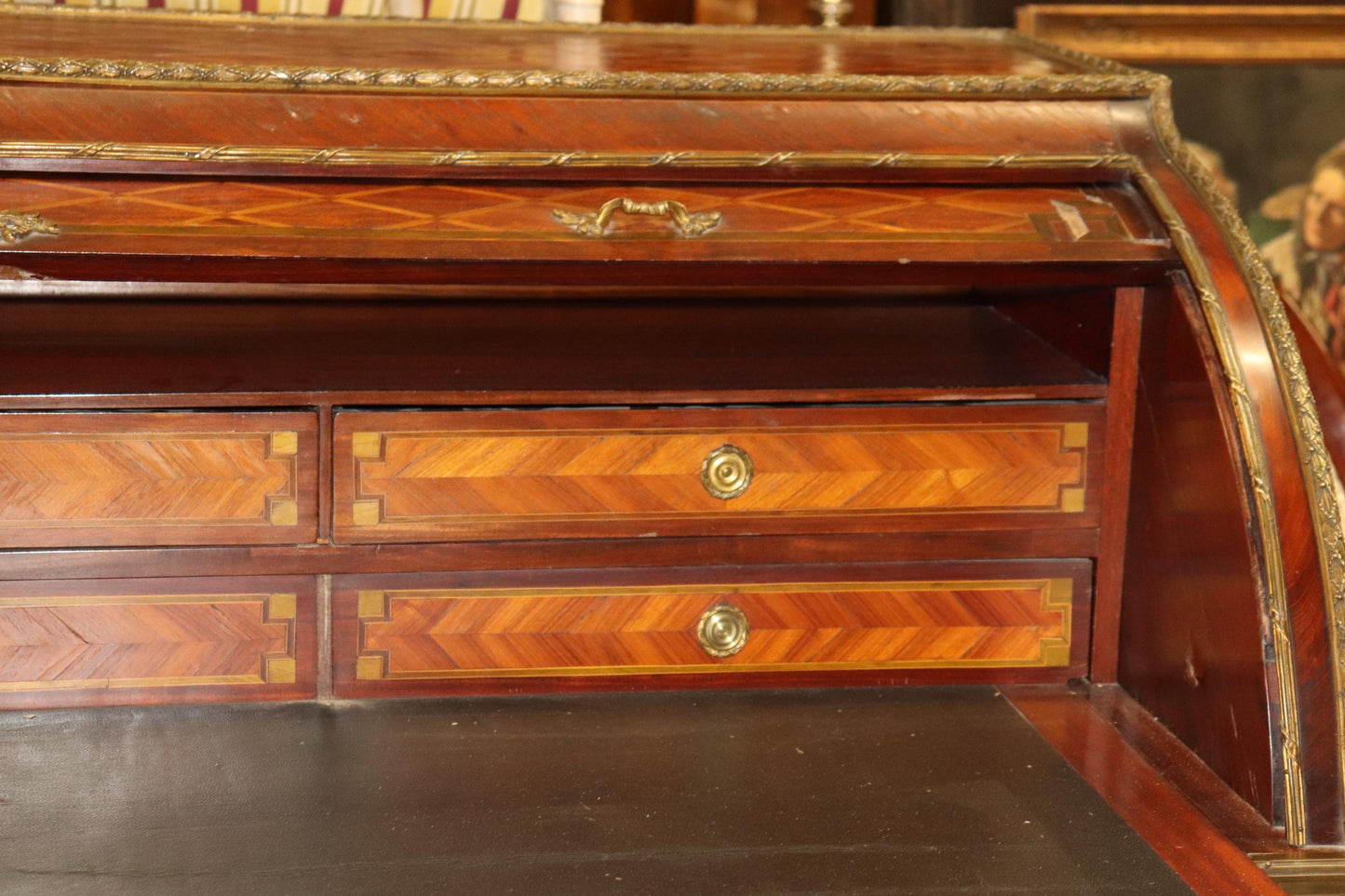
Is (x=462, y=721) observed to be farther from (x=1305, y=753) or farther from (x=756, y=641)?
(x=1305, y=753)

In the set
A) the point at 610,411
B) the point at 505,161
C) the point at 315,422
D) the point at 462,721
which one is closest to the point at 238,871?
the point at 462,721

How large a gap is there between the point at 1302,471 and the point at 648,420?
1.99 feet

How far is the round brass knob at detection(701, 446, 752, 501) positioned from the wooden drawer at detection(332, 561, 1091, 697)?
0.31ft

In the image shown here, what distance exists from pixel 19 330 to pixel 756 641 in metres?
0.88

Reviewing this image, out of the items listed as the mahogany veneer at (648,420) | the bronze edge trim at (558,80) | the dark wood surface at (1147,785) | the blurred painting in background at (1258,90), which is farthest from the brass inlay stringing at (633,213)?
the blurred painting in background at (1258,90)

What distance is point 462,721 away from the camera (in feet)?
4.37

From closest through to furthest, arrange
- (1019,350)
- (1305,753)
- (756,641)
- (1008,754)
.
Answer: (1305,753) < (1008,754) < (756,641) < (1019,350)

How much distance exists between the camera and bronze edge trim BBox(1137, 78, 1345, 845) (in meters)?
1.18

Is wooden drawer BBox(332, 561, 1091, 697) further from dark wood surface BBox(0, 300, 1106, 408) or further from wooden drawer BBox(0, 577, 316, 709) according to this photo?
dark wood surface BBox(0, 300, 1106, 408)

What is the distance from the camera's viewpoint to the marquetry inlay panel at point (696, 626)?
4.44 ft

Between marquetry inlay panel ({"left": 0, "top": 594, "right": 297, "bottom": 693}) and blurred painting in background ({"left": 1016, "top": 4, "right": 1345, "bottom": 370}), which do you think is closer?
marquetry inlay panel ({"left": 0, "top": 594, "right": 297, "bottom": 693})

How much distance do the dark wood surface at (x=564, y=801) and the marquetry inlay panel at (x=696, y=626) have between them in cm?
4

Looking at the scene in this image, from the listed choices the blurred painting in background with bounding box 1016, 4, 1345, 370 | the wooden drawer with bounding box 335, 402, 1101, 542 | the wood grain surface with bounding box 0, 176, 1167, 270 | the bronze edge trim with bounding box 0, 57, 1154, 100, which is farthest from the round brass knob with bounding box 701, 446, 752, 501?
the blurred painting in background with bounding box 1016, 4, 1345, 370

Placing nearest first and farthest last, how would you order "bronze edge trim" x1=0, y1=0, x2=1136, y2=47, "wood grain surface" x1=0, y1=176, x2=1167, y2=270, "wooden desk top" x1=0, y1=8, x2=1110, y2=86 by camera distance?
"wood grain surface" x1=0, y1=176, x2=1167, y2=270 → "wooden desk top" x1=0, y1=8, x2=1110, y2=86 → "bronze edge trim" x1=0, y1=0, x2=1136, y2=47
